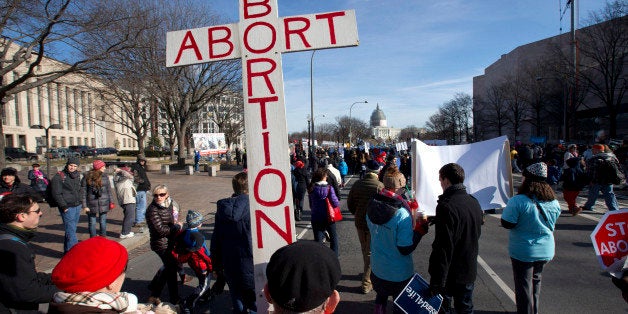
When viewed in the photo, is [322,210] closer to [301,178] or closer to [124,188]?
[301,178]

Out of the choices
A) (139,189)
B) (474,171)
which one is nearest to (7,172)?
(139,189)

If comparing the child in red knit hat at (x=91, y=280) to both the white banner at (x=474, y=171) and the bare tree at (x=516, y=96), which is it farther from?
the bare tree at (x=516, y=96)

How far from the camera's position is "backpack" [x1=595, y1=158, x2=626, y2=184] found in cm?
876

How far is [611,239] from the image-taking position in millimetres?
2510

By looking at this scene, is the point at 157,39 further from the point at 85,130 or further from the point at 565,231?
the point at 85,130

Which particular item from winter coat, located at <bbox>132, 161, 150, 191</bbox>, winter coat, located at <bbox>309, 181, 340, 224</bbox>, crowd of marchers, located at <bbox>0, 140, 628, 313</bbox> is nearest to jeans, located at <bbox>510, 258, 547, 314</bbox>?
crowd of marchers, located at <bbox>0, 140, 628, 313</bbox>

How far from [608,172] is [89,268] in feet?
35.0

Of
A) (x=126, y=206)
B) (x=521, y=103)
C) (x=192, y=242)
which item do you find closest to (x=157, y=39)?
(x=126, y=206)

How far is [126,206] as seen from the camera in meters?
7.88

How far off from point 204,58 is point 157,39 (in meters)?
18.7

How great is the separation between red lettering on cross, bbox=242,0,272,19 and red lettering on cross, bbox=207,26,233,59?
155 millimetres

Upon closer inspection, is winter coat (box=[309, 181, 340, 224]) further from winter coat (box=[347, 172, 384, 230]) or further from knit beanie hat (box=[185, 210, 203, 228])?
knit beanie hat (box=[185, 210, 203, 228])

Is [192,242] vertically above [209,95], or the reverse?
[209,95]

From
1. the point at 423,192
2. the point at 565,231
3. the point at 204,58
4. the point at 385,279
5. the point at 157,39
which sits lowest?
the point at 565,231
